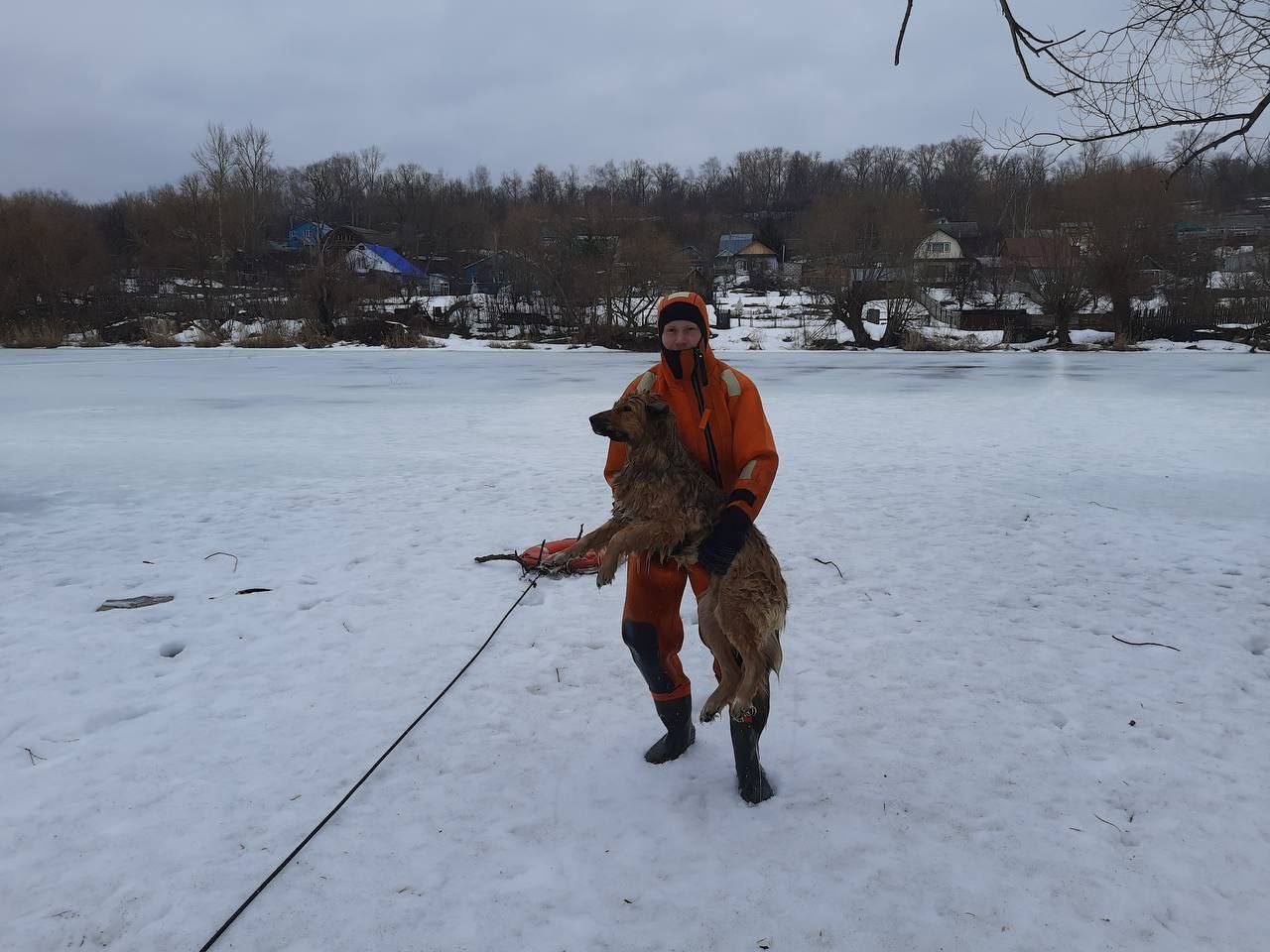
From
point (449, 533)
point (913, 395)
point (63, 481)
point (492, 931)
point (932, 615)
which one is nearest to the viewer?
point (492, 931)

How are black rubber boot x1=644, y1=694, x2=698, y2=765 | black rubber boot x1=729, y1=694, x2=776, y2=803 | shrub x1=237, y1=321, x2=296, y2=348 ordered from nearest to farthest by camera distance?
black rubber boot x1=729, y1=694, x2=776, y2=803
black rubber boot x1=644, y1=694, x2=698, y2=765
shrub x1=237, y1=321, x2=296, y2=348

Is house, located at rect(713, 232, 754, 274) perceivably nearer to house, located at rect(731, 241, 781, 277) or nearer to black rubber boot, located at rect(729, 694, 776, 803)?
house, located at rect(731, 241, 781, 277)

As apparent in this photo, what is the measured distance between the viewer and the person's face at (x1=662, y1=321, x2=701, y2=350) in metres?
2.79

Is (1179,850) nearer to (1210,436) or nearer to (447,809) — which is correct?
(447,809)

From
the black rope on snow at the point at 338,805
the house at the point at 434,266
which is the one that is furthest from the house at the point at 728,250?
the black rope on snow at the point at 338,805

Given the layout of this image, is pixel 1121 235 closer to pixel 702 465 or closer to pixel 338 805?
pixel 702 465

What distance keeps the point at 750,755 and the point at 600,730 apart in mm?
908

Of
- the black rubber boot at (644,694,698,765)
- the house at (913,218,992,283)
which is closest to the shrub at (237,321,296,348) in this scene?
the house at (913,218,992,283)

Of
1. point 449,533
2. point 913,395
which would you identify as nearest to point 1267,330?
point 913,395

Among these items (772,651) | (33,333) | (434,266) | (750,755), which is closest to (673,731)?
(750,755)

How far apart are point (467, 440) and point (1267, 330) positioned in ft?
129

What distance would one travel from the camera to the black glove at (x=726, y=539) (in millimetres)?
2643

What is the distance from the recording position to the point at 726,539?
264 cm

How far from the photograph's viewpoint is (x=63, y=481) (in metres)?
8.74
